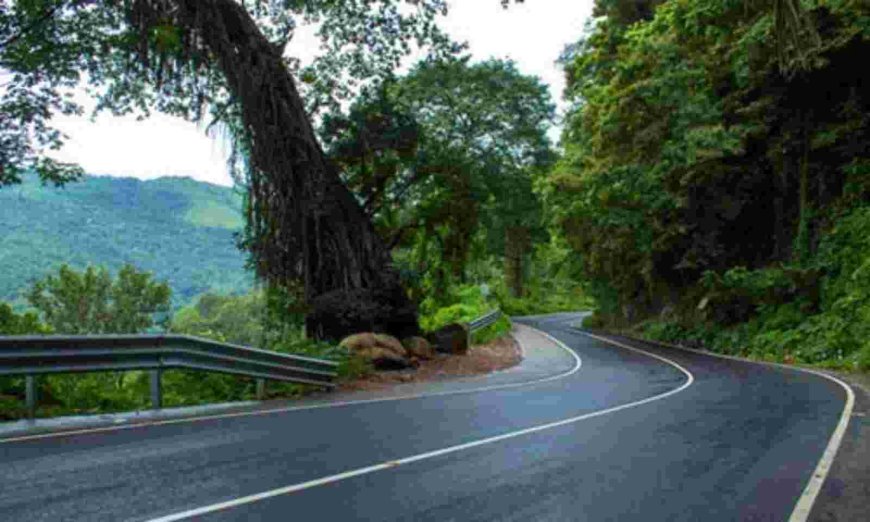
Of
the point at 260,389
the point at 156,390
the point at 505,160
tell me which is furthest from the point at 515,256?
the point at 156,390

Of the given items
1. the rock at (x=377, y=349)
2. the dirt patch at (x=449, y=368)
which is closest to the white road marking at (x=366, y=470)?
the dirt patch at (x=449, y=368)

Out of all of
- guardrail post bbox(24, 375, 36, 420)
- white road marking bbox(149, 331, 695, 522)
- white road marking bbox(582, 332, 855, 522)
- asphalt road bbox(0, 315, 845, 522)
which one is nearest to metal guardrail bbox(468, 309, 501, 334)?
white road marking bbox(582, 332, 855, 522)

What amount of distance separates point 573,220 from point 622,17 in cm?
1050

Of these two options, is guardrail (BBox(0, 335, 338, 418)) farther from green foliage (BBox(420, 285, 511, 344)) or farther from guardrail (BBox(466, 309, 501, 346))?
green foliage (BBox(420, 285, 511, 344))

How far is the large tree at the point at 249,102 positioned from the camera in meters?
15.2

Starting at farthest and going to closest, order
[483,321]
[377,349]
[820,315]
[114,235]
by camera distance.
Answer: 1. [114,235]
2. [483,321]
3. [820,315]
4. [377,349]

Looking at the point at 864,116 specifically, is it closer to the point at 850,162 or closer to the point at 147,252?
the point at 850,162

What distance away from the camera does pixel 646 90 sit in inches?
1142

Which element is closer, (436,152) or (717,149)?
(436,152)

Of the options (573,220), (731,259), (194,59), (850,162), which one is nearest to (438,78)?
(573,220)

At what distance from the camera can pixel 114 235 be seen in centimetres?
6950

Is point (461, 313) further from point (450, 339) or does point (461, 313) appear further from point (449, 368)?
point (449, 368)

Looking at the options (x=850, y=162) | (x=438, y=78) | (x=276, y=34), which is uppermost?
(x=438, y=78)

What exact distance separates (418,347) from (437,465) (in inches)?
460
